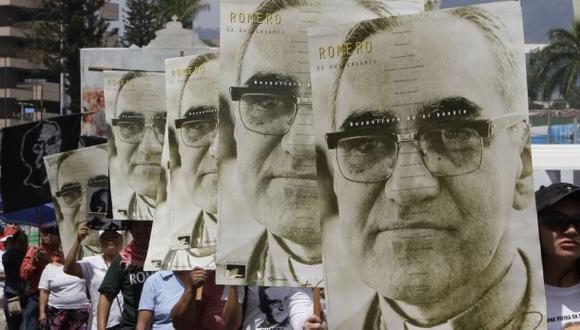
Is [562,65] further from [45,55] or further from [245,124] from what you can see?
[45,55]

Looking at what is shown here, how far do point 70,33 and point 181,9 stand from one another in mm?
6250

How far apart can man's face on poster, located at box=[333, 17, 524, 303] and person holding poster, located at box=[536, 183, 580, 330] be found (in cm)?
75

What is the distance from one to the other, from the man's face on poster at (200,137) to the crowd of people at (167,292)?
0.43m

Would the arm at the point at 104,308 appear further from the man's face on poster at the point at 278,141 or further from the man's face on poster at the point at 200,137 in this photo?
the man's face on poster at the point at 278,141

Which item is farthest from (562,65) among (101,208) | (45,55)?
(45,55)

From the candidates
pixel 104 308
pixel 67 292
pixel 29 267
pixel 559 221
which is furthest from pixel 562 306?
pixel 29 267

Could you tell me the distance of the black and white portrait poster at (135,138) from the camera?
342 inches

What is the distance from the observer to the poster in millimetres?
16231

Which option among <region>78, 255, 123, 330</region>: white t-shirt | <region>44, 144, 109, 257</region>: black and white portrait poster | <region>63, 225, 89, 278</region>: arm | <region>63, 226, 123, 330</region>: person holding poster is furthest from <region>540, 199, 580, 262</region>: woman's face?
<region>44, 144, 109, 257</region>: black and white portrait poster

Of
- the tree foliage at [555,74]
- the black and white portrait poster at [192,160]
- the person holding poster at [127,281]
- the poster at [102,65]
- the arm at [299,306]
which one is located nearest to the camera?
the arm at [299,306]

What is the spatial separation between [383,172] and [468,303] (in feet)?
1.56

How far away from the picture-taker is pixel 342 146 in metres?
4.07

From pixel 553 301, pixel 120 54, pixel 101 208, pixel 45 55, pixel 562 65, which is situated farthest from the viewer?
pixel 45 55

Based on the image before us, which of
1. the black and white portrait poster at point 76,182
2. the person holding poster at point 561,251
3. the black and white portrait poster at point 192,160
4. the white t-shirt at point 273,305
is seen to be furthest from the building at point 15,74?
the person holding poster at point 561,251
